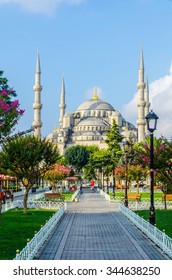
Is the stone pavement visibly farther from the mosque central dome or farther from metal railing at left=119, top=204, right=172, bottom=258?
the mosque central dome

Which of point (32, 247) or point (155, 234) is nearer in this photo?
point (32, 247)

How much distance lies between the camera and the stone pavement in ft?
39.4

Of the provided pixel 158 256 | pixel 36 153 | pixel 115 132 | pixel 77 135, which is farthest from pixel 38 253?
pixel 77 135

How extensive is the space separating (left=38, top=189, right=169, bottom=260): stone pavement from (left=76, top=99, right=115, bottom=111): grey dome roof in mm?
127786

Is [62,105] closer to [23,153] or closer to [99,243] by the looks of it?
[23,153]

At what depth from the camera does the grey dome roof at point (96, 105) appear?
484 feet

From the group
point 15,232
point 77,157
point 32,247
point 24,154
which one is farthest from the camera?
point 77,157

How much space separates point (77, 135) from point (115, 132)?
217 feet

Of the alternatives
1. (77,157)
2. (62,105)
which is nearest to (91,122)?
(62,105)

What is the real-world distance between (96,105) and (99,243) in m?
135

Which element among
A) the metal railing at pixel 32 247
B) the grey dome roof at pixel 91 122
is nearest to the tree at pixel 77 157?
the grey dome roof at pixel 91 122

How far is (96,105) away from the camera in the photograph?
486ft

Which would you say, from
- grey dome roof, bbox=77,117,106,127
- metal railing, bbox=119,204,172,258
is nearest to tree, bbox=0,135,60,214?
metal railing, bbox=119,204,172,258

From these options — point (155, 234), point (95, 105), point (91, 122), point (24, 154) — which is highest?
point (95, 105)
